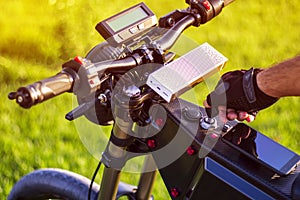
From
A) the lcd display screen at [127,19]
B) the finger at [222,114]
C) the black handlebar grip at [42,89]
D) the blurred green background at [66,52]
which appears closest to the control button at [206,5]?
the lcd display screen at [127,19]

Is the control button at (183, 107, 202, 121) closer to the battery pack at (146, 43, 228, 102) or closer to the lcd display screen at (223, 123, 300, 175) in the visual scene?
the lcd display screen at (223, 123, 300, 175)

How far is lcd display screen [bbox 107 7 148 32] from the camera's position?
6.09ft

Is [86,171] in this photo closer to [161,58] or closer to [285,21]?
[161,58]

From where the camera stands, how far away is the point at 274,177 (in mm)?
1912

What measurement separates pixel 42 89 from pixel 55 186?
4.01 ft

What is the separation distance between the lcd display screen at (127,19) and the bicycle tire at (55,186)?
0.94 metres

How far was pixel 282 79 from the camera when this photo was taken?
197 cm

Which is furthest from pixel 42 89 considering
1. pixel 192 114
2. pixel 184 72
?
pixel 192 114

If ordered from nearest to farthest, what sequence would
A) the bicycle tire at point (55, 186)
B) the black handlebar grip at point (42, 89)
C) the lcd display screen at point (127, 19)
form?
the black handlebar grip at point (42, 89) < the lcd display screen at point (127, 19) < the bicycle tire at point (55, 186)

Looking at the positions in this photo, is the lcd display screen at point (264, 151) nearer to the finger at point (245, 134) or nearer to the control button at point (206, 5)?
the finger at point (245, 134)

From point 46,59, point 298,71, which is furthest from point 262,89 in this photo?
point 46,59

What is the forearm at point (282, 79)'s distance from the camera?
1950mm

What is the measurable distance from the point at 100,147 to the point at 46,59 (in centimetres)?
115

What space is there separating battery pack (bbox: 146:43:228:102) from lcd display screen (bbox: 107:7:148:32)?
22 cm
